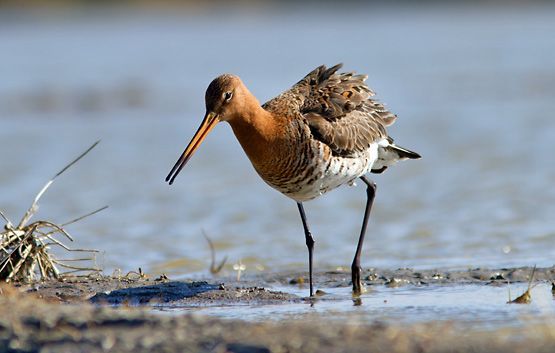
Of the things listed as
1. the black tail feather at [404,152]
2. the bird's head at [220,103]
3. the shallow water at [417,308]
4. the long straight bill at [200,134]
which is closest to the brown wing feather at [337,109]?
the black tail feather at [404,152]

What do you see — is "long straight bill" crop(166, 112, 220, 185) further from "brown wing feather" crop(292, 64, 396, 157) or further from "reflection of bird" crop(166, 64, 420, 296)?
"brown wing feather" crop(292, 64, 396, 157)

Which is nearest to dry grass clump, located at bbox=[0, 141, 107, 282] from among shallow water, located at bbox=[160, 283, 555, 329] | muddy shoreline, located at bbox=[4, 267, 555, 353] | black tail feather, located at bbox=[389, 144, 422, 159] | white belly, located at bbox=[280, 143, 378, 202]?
muddy shoreline, located at bbox=[4, 267, 555, 353]

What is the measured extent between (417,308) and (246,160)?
695cm

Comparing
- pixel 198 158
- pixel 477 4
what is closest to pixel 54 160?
pixel 198 158

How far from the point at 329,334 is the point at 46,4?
2879cm

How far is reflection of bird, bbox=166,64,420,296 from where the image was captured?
691cm

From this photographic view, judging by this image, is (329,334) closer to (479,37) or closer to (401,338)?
(401,338)

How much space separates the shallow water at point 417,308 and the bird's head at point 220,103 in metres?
1.12

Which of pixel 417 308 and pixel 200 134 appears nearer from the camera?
pixel 417 308

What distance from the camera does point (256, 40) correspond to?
87.0 feet

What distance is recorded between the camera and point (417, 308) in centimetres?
627

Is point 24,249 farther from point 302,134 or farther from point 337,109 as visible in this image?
point 337,109

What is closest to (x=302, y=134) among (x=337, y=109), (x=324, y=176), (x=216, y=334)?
(x=324, y=176)

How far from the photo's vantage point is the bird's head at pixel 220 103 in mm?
6852
